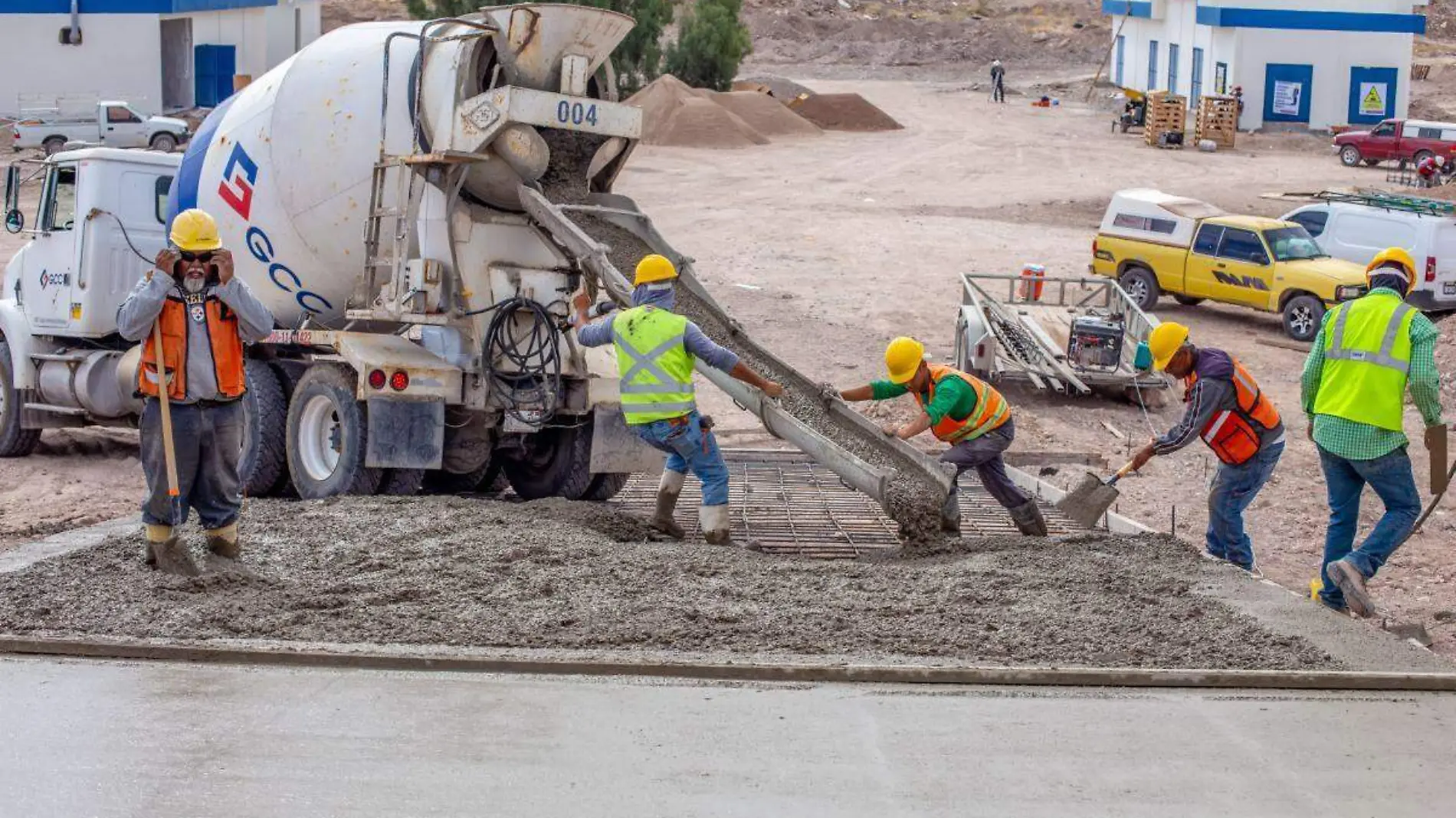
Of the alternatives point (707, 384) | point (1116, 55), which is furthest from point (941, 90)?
point (707, 384)

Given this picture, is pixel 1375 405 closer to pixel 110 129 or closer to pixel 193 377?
pixel 193 377

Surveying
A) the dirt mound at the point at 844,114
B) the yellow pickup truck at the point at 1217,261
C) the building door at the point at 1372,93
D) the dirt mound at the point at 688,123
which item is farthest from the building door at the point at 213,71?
the yellow pickup truck at the point at 1217,261

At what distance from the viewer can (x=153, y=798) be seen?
568cm

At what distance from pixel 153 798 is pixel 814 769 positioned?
7.02 feet

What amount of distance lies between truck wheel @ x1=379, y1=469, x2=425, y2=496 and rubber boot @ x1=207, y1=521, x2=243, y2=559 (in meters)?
3.09

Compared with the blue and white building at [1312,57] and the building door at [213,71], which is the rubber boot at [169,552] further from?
the blue and white building at [1312,57]

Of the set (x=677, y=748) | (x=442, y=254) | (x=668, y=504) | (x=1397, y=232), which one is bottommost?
(x=677, y=748)

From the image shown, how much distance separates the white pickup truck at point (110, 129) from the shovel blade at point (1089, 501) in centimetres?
3122

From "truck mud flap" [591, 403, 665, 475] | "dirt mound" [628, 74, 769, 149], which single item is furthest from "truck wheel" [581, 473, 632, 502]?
"dirt mound" [628, 74, 769, 149]

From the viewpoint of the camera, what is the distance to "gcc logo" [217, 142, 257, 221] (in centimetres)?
1230

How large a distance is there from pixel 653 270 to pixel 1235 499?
3.59 meters

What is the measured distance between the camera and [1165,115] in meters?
45.8

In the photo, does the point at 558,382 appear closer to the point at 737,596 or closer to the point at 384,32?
the point at 384,32

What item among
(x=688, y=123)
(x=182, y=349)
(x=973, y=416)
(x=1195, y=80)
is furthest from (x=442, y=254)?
(x=1195, y=80)
